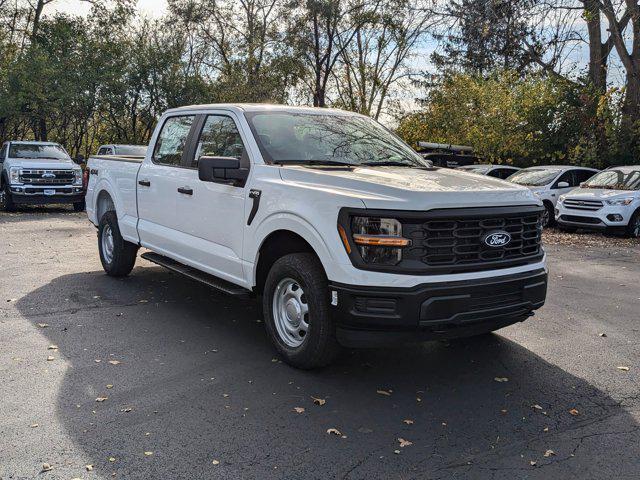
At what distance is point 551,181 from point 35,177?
13947 millimetres

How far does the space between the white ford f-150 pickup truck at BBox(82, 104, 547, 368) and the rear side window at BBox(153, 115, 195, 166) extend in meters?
0.06

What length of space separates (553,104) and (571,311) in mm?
17026

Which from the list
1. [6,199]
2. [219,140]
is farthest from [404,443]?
[6,199]

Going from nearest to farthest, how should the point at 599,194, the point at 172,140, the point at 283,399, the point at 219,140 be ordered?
the point at 283,399 → the point at 219,140 → the point at 172,140 → the point at 599,194

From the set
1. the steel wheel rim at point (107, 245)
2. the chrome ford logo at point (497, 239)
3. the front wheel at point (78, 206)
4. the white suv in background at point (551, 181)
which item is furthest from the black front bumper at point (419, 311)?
the front wheel at point (78, 206)

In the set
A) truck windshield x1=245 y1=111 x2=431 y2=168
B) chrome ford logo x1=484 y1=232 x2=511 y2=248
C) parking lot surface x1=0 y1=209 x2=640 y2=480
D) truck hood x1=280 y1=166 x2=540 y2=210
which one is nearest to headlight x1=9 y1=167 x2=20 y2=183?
parking lot surface x1=0 y1=209 x2=640 y2=480

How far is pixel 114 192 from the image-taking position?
25.4 feet

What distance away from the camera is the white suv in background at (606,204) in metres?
14.7

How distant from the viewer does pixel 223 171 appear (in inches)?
209

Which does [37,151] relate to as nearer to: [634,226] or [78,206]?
[78,206]

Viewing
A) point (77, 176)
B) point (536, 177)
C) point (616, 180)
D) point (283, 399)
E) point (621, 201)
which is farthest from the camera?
point (536, 177)

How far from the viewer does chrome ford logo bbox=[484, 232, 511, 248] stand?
4520 millimetres

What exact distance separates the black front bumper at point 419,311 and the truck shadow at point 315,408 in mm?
450

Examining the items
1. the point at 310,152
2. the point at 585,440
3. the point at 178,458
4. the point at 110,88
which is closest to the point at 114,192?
the point at 310,152
